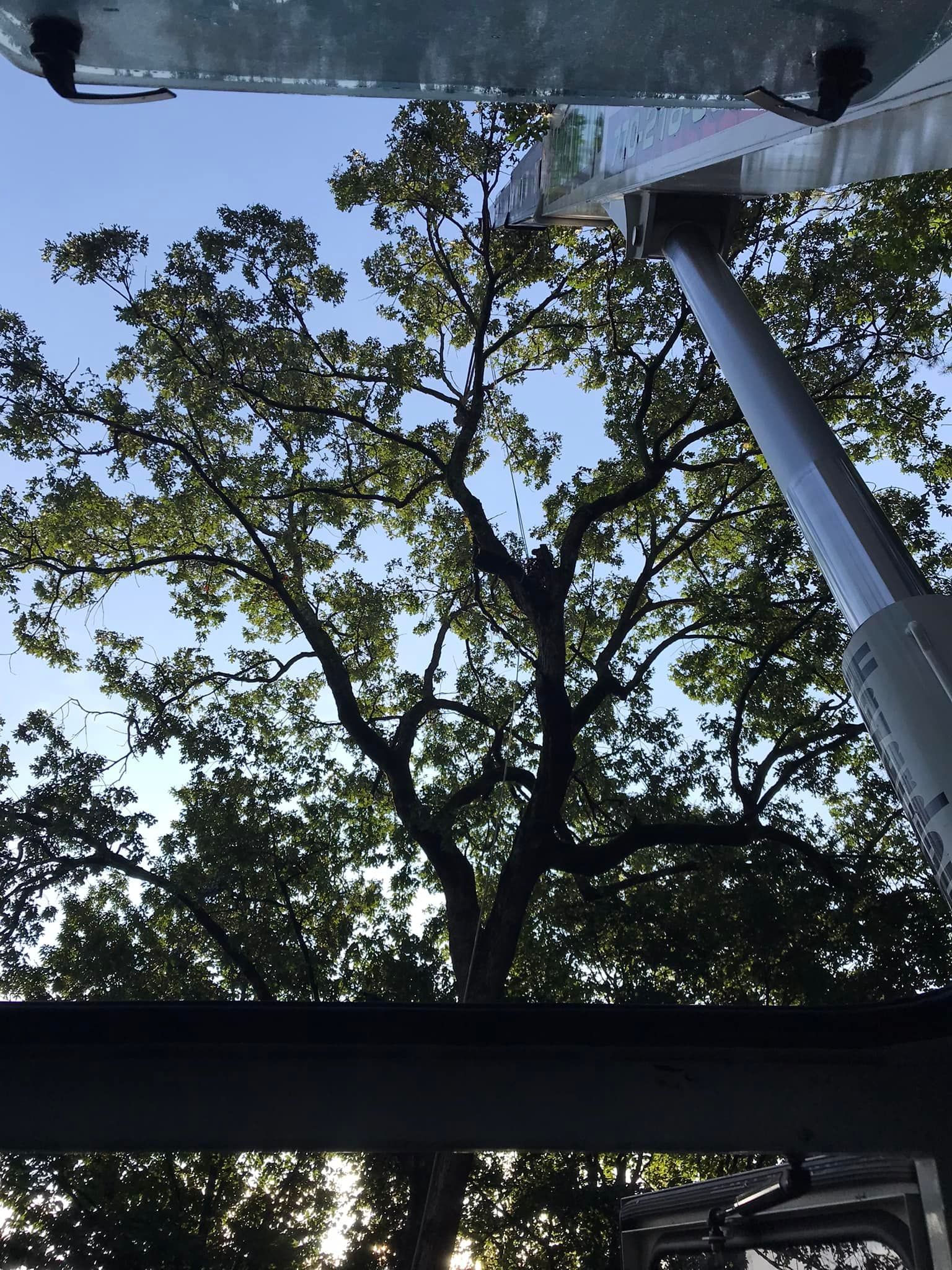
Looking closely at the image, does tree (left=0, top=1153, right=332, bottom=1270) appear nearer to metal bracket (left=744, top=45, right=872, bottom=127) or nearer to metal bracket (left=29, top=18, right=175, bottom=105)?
metal bracket (left=29, top=18, right=175, bottom=105)

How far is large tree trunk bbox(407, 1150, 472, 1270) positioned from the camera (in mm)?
7543

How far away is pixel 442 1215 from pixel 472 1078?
19.8 ft

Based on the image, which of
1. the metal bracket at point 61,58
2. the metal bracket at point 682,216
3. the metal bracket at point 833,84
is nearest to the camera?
the metal bracket at point 61,58

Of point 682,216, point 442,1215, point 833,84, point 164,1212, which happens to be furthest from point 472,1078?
point 164,1212

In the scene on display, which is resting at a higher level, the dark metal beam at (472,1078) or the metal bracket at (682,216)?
the metal bracket at (682,216)

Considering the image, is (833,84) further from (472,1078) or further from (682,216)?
(472,1078)

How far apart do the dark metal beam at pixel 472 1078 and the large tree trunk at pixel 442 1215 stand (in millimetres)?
5621

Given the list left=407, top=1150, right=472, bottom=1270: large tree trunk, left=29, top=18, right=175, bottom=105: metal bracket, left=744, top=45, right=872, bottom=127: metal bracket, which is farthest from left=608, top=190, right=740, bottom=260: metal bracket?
left=407, top=1150, right=472, bottom=1270: large tree trunk

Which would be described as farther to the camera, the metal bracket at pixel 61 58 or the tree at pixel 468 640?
the tree at pixel 468 640

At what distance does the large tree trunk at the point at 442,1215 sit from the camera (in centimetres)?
754

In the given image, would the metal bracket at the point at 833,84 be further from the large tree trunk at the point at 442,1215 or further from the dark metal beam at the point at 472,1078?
Result: the large tree trunk at the point at 442,1215

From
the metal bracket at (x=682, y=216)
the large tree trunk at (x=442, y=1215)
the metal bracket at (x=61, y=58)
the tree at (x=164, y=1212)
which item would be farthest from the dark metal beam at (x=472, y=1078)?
→ the large tree trunk at (x=442, y=1215)

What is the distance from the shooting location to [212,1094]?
9.20ft

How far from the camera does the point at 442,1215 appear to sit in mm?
7602
